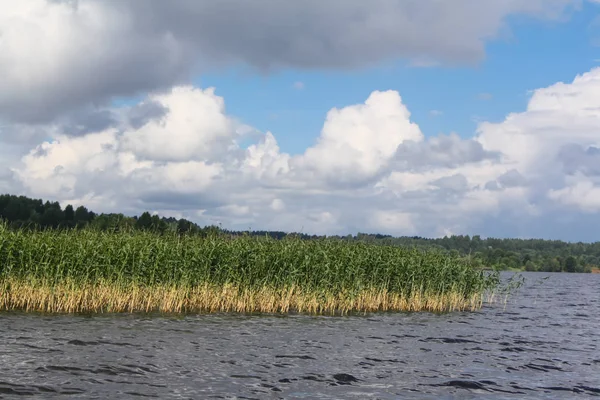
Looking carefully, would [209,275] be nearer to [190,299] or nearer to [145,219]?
[190,299]

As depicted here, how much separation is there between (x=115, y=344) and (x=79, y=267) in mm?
7965

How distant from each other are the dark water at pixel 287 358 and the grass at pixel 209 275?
53.7 inches

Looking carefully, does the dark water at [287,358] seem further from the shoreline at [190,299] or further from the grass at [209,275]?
the grass at [209,275]

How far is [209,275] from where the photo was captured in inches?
1224

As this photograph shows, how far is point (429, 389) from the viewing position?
60.7ft

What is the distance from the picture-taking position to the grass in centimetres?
2903

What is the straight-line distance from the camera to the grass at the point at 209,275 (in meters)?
29.0

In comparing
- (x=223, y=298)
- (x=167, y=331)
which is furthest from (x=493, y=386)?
(x=223, y=298)

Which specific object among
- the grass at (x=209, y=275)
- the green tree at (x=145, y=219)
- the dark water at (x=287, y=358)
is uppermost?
the green tree at (x=145, y=219)

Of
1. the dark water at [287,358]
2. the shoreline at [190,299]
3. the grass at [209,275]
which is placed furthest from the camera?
the grass at [209,275]

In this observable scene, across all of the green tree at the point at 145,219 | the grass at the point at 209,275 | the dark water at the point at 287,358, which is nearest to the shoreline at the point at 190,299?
the grass at the point at 209,275

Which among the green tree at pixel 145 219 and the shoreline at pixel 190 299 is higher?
the green tree at pixel 145 219

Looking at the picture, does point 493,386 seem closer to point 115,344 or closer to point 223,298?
point 115,344

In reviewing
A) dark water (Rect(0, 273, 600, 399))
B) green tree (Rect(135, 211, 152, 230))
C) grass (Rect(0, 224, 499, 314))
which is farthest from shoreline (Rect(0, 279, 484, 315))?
green tree (Rect(135, 211, 152, 230))
